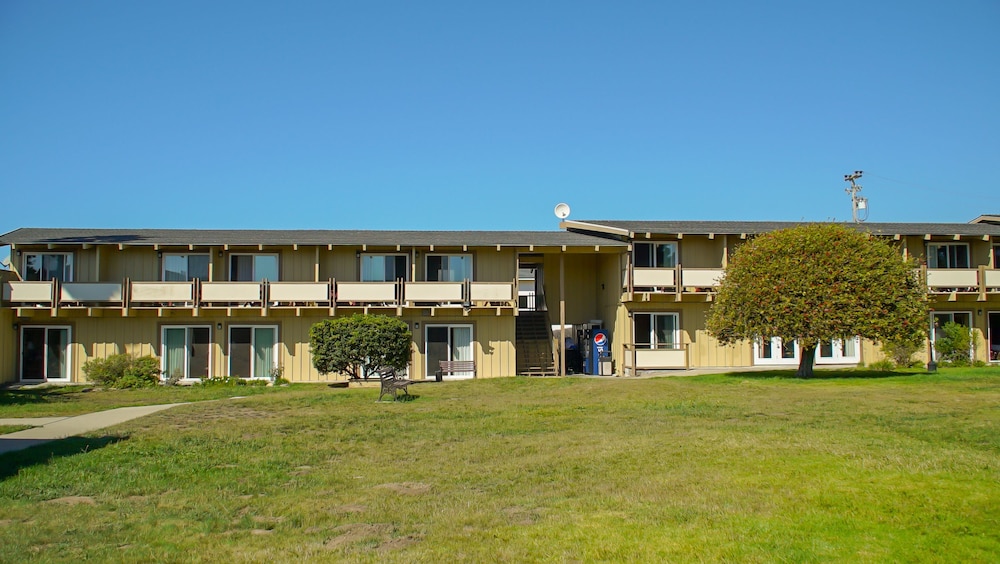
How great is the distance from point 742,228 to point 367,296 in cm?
1422

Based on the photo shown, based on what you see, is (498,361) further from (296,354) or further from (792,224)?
(792,224)

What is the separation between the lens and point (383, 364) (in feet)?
79.1

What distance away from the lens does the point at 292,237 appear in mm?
29531

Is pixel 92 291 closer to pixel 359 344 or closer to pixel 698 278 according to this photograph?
pixel 359 344

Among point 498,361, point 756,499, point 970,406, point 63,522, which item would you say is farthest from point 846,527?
point 498,361

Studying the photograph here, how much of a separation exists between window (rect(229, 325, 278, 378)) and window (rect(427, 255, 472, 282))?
5990 millimetres

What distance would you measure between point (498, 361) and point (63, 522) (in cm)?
2146

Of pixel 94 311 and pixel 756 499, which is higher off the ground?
pixel 94 311

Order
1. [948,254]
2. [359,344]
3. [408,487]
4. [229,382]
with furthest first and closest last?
[948,254] < [229,382] < [359,344] < [408,487]

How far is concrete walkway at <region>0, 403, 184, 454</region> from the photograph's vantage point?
12651 millimetres

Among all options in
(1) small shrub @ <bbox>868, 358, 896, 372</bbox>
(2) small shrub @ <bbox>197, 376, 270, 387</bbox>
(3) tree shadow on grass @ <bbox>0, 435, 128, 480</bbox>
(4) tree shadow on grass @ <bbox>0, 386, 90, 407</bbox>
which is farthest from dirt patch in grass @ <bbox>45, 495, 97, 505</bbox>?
(1) small shrub @ <bbox>868, 358, 896, 372</bbox>

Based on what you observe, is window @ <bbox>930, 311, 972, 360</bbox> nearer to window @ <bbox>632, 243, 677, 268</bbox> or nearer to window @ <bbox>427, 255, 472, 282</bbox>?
window @ <bbox>632, 243, 677, 268</bbox>

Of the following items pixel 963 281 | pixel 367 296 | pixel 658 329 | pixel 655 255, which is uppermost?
pixel 655 255

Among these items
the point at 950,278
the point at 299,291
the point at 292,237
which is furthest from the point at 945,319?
the point at 292,237
